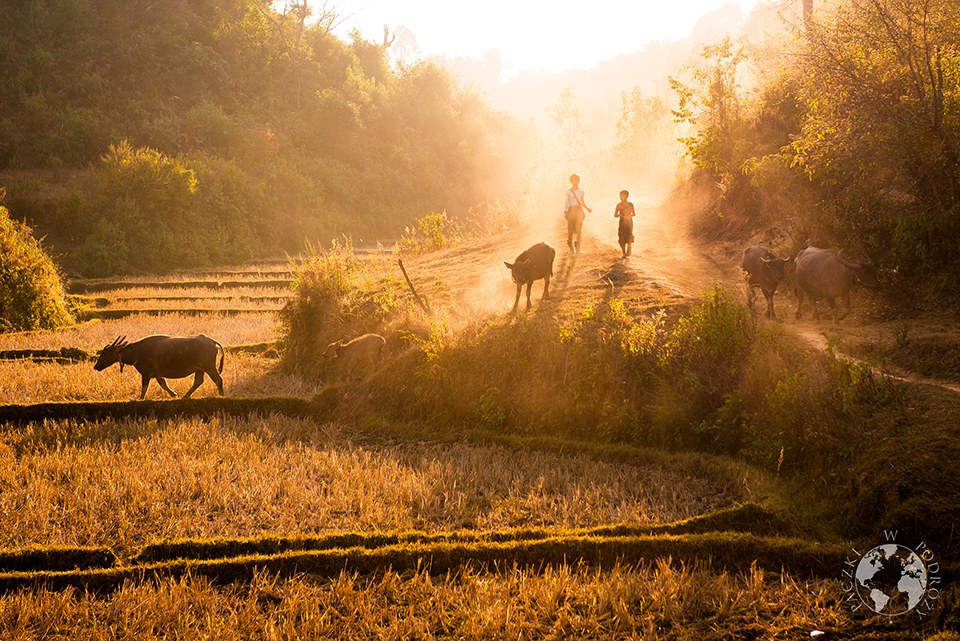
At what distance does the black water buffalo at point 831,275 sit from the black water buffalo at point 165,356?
11176mm

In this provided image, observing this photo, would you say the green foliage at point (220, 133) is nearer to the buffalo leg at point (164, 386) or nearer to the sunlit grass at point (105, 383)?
the sunlit grass at point (105, 383)

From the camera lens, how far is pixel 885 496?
5480mm

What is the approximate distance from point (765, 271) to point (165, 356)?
1168cm

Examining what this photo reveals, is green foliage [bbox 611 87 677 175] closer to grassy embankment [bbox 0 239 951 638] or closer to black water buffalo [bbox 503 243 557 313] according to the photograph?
black water buffalo [bbox 503 243 557 313]

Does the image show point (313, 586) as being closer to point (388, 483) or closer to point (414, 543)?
point (414, 543)

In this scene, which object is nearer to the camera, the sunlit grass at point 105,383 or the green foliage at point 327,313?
the sunlit grass at point 105,383

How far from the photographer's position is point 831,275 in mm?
9695

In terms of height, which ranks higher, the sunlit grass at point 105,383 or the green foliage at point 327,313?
the green foliage at point 327,313

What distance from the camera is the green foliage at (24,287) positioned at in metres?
16.5

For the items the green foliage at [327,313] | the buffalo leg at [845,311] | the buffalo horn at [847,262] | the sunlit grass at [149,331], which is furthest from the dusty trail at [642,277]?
the sunlit grass at [149,331]

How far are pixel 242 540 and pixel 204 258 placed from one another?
30.2 meters

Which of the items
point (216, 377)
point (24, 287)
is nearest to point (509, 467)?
point (216, 377)

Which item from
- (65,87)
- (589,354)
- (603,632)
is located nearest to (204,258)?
(65,87)

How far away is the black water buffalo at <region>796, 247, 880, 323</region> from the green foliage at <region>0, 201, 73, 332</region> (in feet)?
67.5
